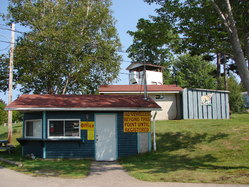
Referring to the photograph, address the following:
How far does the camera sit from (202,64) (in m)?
55.5

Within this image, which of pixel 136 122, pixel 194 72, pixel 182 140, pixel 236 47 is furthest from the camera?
pixel 194 72

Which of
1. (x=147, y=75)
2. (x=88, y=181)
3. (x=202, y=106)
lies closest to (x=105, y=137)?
(x=88, y=181)

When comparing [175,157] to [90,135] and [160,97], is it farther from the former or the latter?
[160,97]

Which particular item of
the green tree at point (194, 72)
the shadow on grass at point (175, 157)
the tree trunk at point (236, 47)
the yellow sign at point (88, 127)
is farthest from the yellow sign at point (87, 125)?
the green tree at point (194, 72)

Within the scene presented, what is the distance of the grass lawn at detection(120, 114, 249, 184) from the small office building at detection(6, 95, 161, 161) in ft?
3.32

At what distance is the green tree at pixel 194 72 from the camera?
50.2 metres

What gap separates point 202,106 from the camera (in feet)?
75.4

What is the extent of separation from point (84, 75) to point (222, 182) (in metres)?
21.7

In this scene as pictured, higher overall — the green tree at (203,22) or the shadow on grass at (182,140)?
the green tree at (203,22)

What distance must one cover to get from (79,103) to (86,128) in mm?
1352

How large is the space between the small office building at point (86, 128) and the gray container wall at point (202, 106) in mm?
9237

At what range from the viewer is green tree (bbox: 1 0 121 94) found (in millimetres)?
26141

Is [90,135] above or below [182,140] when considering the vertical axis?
above

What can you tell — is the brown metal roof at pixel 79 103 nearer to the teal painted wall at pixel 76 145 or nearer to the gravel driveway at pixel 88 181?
the teal painted wall at pixel 76 145
